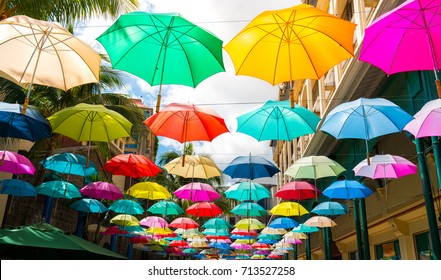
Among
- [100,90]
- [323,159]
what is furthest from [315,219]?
[100,90]

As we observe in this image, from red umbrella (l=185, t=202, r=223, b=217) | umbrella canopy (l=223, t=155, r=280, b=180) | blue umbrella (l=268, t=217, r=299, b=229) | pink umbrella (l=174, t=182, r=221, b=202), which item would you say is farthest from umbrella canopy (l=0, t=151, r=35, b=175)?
blue umbrella (l=268, t=217, r=299, b=229)

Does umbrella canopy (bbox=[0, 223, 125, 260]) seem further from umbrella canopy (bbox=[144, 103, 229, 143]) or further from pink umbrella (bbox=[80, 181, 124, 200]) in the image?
pink umbrella (bbox=[80, 181, 124, 200])

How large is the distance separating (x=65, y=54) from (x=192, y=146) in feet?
106

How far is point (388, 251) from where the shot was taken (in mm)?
15742

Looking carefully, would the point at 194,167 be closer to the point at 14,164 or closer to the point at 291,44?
the point at 14,164

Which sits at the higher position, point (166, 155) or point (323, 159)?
point (166, 155)

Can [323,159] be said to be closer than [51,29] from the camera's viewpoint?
No

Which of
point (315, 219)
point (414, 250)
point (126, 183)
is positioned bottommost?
point (414, 250)

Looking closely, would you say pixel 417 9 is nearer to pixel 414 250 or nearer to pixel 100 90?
pixel 414 250

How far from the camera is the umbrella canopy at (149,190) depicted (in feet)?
51.1

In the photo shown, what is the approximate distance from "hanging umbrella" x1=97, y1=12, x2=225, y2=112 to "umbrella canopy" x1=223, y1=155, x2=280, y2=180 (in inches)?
212

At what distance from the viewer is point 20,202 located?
18.2 meters

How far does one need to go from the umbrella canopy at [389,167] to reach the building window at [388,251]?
220 inches

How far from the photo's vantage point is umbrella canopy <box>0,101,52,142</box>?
8.98 meters
